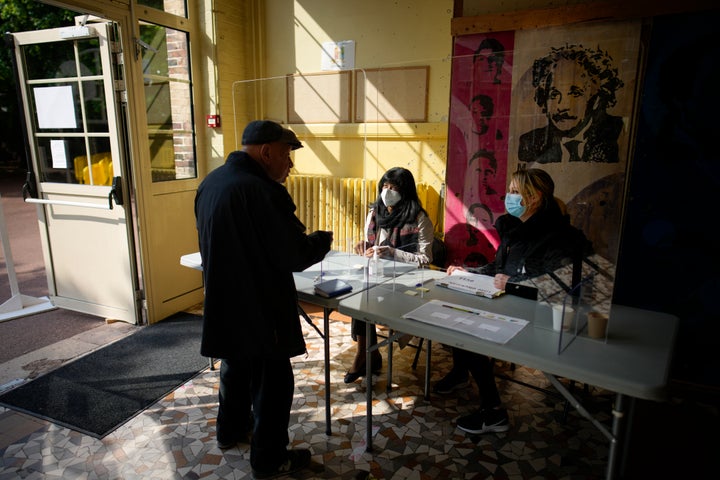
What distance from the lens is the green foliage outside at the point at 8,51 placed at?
9117 mm

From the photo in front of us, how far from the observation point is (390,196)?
2783mm

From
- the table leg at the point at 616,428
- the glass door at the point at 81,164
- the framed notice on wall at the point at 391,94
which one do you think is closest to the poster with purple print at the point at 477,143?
the framed notice on wall at the point at 391,94

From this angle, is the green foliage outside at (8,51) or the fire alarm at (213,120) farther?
the green foliage outside at (8,51)

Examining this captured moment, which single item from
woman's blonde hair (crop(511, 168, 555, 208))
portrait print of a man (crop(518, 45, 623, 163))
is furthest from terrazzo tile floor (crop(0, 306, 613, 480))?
portrait print of a man (crop(518, 45, 623, 163))

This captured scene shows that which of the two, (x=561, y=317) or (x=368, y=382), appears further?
(x=368, y=382)

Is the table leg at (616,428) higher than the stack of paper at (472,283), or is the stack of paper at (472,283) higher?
the stack of paper at (472,283)

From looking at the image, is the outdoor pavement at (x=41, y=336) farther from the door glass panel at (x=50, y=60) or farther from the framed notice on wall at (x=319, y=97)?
the framed notice on wall at (x=319, y=97)

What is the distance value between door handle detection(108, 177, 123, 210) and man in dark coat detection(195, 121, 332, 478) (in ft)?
6.01

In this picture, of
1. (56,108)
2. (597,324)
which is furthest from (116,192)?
(597,324)

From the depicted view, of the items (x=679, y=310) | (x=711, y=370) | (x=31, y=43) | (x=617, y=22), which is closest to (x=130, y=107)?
(x=31, y=43)

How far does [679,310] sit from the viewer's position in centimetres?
268

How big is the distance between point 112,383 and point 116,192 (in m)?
1.38

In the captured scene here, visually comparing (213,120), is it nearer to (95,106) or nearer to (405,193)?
(95,106)

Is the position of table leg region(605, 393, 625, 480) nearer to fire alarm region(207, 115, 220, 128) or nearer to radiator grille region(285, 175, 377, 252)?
radiator grille region(285, 175, 377, 252)
